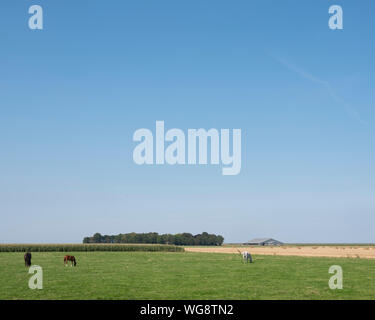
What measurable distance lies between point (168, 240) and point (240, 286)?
17428 centimetres

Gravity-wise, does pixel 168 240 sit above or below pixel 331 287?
below

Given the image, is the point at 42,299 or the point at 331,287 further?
the point at 331,287

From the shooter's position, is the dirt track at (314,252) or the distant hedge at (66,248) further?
the distant hedge at (66,248)

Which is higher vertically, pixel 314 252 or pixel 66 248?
pixel 314 252

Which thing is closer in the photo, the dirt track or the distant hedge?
the dirt track

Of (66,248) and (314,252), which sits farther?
(66,248)
